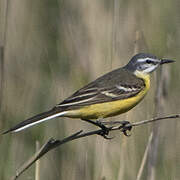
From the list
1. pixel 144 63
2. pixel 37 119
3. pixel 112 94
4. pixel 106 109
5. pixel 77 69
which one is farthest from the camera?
pixel 144 63

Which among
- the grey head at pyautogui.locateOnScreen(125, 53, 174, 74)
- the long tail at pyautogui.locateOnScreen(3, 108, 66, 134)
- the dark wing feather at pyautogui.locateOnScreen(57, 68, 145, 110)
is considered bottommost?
the long tail at pyautogui.locateOnScreen(3, 108, 66, 134)

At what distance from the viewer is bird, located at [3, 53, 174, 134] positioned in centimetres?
361

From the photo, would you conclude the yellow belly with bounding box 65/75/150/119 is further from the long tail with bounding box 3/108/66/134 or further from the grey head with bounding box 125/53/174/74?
the grey head with bounding box 125/53/174/74

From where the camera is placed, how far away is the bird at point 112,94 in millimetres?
3611

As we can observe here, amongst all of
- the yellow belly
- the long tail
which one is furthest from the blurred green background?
the long tail

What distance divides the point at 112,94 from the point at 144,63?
62cm

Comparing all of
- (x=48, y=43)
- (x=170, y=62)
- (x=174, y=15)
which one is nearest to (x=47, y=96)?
(x=48, y=43)

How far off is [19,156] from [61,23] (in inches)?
52.0

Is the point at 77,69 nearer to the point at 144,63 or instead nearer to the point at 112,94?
the point at 112,94

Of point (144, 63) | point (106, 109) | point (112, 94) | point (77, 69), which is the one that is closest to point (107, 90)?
point (112, 94)

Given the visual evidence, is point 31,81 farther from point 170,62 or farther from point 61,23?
point 170,62

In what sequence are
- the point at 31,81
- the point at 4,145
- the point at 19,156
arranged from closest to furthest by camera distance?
1. the point at 4,145
2. the point at 19,156
3. the point at 31,81

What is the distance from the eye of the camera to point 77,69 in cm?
432

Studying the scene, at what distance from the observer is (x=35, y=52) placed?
4531mm
